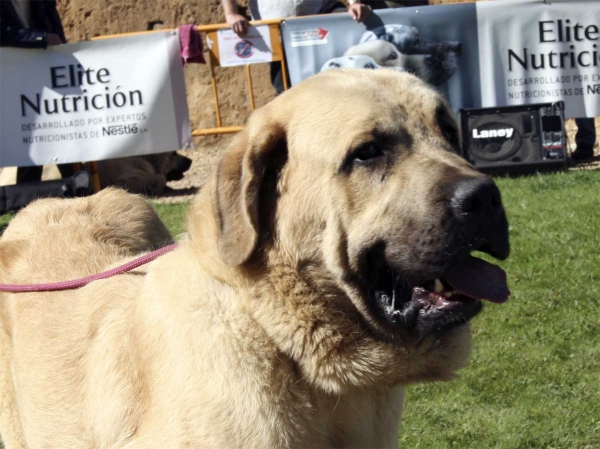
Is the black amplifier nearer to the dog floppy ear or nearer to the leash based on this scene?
the leash

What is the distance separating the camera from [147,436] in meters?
2.82

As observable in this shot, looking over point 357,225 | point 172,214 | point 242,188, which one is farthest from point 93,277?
point 172,214

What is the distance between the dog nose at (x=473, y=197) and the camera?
261cm

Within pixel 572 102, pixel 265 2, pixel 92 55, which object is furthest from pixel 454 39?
pixel 92 55

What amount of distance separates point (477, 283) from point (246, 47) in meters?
7.73

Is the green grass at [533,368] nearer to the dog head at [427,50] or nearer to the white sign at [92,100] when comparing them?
the dog head at [427,50]

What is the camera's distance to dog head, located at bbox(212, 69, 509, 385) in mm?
2791

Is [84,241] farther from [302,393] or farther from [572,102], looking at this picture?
[572,102]

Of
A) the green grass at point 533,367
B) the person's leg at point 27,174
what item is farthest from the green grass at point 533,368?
the person's leg at point 27,174

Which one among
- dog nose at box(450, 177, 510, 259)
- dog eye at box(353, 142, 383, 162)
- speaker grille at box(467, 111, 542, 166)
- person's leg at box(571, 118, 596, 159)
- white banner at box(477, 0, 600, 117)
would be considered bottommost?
person's leg at box(571, 118, 596, 159)

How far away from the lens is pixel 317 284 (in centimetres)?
287

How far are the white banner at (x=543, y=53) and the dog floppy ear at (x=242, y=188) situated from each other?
757cm

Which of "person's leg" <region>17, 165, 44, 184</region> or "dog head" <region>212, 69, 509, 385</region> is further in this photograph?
"person's leg" <region>17, 165, 44, 184</region>

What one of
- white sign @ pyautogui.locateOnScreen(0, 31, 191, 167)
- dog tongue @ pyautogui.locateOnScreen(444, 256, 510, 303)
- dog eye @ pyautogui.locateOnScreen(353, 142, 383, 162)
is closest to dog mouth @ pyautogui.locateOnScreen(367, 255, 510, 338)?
dog tongue @ pyautogui.locateOnScreen(444, 256, 510, 303)
